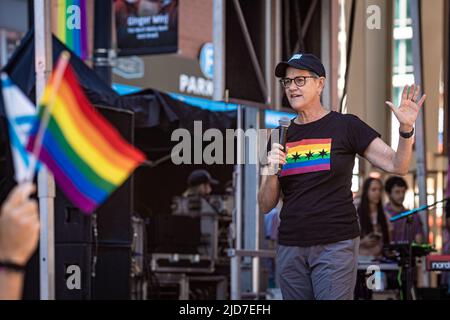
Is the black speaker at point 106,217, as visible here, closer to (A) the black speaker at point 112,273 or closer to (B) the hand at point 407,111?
(A) the black speaker at point 112,273

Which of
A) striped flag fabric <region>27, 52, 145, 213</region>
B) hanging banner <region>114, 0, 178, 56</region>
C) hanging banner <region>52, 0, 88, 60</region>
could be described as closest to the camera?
striped flag fabric <region>27, 52, 145, 213</region>

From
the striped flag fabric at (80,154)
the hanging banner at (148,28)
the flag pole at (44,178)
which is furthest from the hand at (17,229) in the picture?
the hanging banner at (148,28)

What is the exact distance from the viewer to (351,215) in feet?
18.6

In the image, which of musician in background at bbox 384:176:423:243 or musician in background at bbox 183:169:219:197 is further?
musician in background at bbox 183:169:219:197

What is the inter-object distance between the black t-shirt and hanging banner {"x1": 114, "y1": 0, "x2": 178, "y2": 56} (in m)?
8.71

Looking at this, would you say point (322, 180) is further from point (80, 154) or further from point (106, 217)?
point (106, 217)

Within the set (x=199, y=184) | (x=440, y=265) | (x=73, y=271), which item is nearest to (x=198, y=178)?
(x=199, y=184)

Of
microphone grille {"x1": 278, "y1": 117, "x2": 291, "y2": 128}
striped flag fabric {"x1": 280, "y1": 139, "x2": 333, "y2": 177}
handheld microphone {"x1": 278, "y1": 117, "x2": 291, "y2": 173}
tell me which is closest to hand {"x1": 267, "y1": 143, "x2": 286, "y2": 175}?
handheld microphone {"x1": 278, "y1": 117, "x2": 291, "y2": 173}

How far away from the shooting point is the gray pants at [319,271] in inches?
220

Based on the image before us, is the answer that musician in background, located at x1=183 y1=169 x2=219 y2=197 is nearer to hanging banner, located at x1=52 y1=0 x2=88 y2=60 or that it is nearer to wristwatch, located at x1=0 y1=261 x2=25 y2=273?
hanging banner, located at x1=52 y1=0 x2=88 y2=60

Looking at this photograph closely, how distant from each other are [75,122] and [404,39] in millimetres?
15864

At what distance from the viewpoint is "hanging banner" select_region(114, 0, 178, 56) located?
14.5 m

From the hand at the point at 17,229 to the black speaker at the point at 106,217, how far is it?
565 cm
